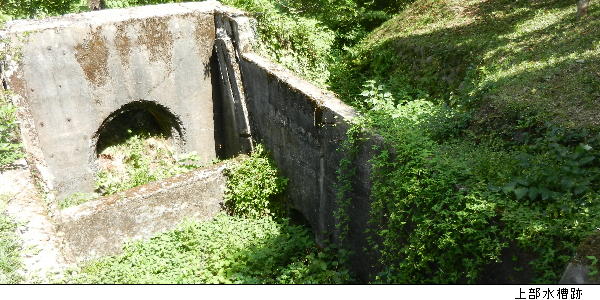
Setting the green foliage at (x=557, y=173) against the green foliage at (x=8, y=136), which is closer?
the green foliage at (x=557, y=173)

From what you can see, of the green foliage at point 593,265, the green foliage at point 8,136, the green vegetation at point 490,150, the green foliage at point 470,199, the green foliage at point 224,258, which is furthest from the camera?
the green foliage at point 224,258

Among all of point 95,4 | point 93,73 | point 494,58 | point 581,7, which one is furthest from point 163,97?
point 581,7

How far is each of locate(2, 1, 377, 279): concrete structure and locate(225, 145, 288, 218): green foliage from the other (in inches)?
10.3

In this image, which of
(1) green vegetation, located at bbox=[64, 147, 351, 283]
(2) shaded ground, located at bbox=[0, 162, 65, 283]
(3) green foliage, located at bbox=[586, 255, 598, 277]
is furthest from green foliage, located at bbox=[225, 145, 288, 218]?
(3) green foliage, located at bbox=[586, 255, 598, 277]

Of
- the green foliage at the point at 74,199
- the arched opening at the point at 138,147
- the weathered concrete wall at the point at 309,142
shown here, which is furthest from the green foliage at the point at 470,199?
the green foliage at the point at 74,199

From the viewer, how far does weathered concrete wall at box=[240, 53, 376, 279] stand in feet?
21.1

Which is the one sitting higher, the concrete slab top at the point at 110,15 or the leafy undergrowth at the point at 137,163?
the concrete slab top at the point at 110,15

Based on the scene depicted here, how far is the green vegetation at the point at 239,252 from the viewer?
6996 mm

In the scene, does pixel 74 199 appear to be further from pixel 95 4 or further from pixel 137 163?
→ pixel 95 4

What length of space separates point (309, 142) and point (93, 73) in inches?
164

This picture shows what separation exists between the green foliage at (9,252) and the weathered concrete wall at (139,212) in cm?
192

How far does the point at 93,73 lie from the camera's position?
28.9 feet

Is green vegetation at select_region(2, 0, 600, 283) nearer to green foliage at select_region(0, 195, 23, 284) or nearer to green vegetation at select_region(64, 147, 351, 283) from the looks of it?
green vegetation at select_region(64, 147, 351, 283)

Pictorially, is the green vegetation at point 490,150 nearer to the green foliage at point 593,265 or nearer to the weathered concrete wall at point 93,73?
the green foliage at point 593,265
